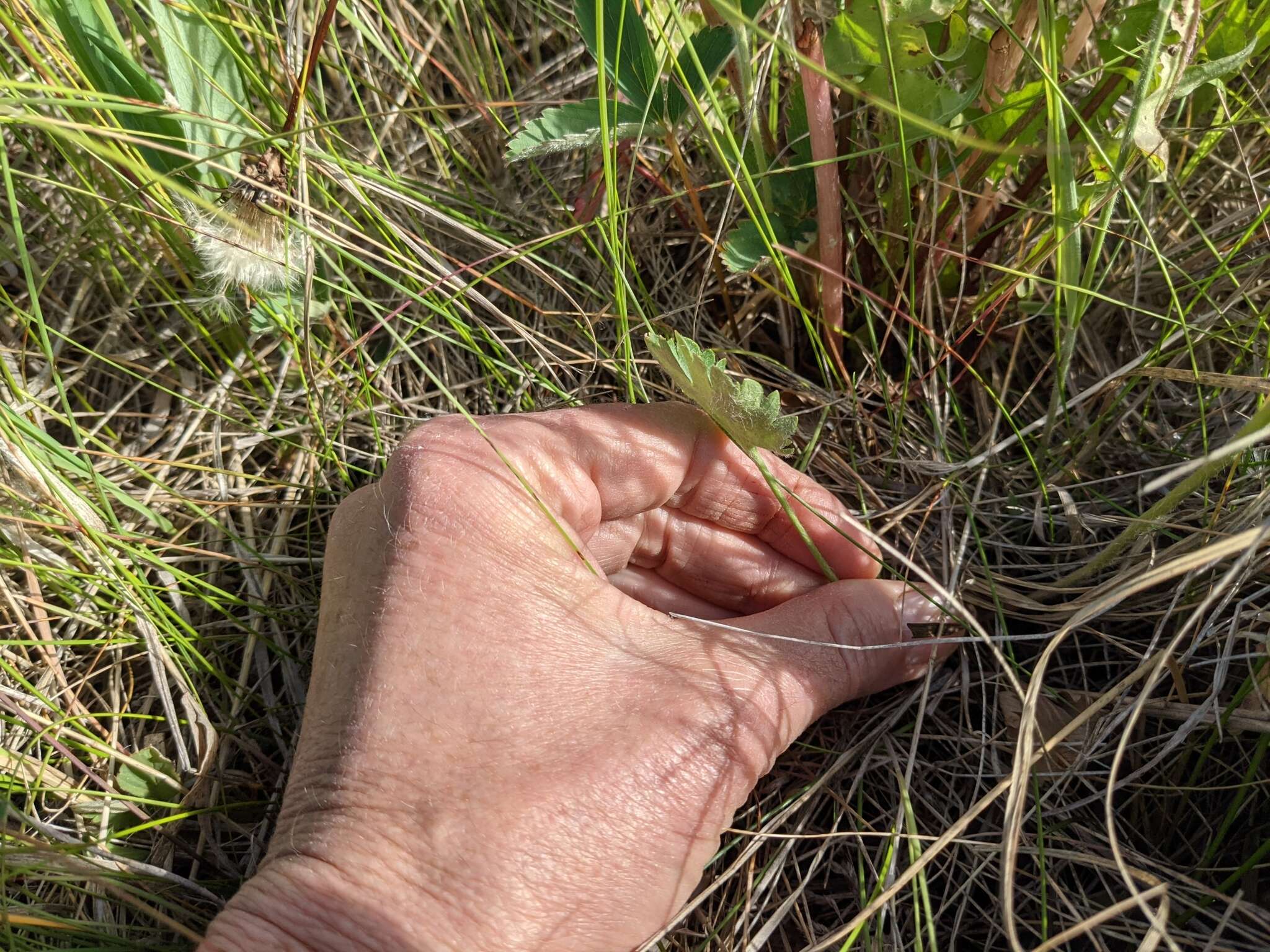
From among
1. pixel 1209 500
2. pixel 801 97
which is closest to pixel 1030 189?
pixel 801 97

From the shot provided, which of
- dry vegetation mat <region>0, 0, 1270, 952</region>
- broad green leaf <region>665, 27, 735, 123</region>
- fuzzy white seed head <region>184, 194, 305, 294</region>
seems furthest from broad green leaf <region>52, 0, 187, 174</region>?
broad green leaf <region>665, 27, 735, 123</region>

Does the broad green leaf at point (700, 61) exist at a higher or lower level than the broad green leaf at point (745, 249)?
higher

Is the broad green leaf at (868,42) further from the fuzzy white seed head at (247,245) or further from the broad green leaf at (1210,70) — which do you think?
the fuzzy white seed head at (247,245)

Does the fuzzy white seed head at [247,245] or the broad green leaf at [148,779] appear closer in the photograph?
the fuzzy white seed head at [247,245]

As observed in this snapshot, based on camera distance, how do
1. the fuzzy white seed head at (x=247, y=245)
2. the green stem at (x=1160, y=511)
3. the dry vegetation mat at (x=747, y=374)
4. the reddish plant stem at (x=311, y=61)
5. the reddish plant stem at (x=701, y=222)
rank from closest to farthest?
1. the green stem at (x=1160, y=511)
2. the reddish plant stem at (x=311, y=61)
3. the dry vegetation mat at (x=747, y=374)
4. the fuzzy white seed head at (x=247, y=245)
5. the reddish plant stem at (x=701, y=222)

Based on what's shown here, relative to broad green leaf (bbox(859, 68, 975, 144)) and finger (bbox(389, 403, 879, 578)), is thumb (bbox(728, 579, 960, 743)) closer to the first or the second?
finger (bbox(389, 403, 879, 578))

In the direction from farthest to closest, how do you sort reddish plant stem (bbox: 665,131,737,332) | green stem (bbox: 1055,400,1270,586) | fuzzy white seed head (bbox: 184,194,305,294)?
reddish plant stem (bbox: 665,131,737,332) < fuzzy white seed head (bbox: 184,194,305,294) < green stem (bbox: 1055,400,1270,586)

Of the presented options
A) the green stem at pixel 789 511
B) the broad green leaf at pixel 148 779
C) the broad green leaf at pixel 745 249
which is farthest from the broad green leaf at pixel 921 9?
the broad green leaf at pixel 148 779

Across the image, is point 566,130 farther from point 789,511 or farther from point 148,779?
point 148,779
